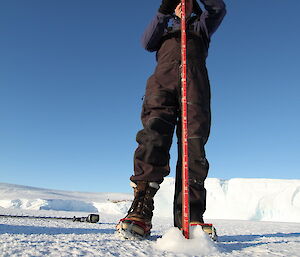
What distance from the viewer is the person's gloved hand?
188 cm

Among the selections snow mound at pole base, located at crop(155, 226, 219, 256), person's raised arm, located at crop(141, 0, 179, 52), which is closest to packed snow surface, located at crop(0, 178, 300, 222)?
person's raised arm, located at crop(141, 0, 179, 52)

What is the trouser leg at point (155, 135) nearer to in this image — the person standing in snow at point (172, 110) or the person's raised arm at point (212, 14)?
the person standing in snow at point (172, 110)

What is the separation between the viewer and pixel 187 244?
1129 millimetres

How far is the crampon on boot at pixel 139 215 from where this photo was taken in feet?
4.60

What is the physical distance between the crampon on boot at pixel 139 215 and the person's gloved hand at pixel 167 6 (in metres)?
1.19

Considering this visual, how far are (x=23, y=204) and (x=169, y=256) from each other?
23.2 metres

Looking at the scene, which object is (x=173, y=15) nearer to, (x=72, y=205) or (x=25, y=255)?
(x=25, y=255)

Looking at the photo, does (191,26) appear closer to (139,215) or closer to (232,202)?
(139,215)

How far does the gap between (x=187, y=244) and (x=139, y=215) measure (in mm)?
500

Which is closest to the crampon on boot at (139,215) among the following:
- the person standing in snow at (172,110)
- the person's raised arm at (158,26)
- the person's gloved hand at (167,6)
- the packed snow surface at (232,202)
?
the person standing in snow at (172,110)

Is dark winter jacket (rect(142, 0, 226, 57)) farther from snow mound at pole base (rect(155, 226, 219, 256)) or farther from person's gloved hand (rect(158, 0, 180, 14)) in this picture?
snow mound at pole base (rect(155, 226, 219, 256))

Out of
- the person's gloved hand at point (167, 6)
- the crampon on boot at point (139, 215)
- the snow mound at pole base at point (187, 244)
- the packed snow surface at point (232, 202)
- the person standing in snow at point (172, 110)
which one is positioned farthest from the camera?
the packed snow surface at point (232, 202)

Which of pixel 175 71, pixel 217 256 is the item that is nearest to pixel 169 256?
pixel 217 256

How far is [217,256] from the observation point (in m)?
1.08
